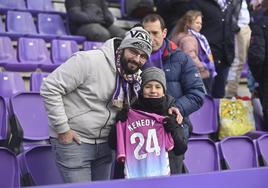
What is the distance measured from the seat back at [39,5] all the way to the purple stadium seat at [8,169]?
3.75 metres

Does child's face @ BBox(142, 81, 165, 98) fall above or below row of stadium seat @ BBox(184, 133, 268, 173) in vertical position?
above

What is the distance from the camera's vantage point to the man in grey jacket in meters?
2.39

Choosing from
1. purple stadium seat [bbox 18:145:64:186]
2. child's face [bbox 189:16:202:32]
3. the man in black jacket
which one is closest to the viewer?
purple stadium seat [bbox 18:145:64:186]

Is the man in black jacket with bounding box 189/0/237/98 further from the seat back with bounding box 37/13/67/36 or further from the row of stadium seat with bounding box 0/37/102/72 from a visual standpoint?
the seat back with bounding box 37/13/67/36

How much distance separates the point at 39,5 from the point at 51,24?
477 millimetres

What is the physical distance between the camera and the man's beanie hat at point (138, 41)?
243 cm

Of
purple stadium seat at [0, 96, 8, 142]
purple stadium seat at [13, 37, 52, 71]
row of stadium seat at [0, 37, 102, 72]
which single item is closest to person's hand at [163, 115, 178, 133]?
purple stadium seat at [0, 96, 8, 142]

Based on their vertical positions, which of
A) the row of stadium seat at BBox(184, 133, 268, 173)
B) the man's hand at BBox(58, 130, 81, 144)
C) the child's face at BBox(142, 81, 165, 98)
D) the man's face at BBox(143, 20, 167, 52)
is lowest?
the row of stadium seat at BBox(184, 133, 268, 173)

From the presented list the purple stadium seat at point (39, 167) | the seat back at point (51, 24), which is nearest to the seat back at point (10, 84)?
the purple stadium seat at point (39, 167)

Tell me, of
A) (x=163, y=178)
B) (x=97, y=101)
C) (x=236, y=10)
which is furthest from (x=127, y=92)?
(x=236, y=10)

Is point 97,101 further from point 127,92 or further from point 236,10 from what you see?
point 236,10

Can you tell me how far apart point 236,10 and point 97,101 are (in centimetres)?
302

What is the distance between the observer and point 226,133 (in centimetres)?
439

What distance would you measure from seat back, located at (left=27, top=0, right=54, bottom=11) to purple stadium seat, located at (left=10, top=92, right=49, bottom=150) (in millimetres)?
2817
